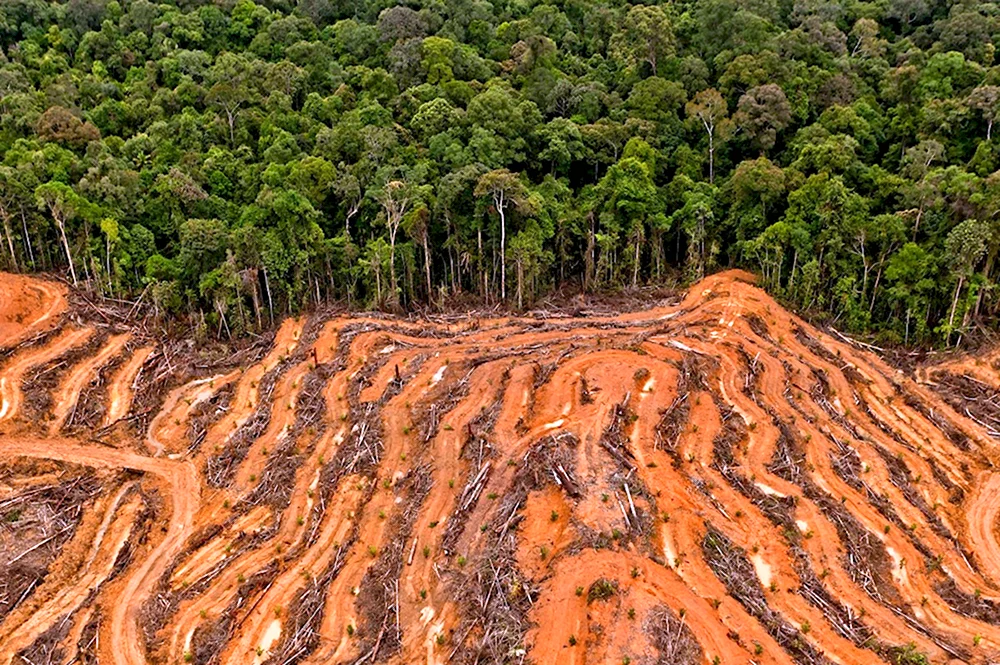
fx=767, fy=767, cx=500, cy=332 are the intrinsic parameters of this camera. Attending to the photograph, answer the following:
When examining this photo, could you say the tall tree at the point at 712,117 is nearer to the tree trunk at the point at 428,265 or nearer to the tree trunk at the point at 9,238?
the tree trunk at the point at 428,265

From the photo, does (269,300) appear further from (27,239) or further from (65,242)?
(27,239)

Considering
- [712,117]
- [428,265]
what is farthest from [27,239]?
[712,117]

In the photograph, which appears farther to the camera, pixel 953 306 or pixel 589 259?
pixel 589 259

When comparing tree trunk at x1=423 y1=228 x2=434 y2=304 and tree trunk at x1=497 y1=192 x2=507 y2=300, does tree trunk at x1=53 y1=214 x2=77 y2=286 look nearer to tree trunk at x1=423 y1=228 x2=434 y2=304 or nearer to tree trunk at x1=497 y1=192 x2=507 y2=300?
tree trunk at x1=423 y1=228 x2=434 y2=304

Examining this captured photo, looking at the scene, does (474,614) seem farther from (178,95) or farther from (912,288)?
(178,95)

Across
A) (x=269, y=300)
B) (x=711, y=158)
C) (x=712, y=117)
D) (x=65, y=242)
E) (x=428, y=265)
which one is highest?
(x=712, y=117)

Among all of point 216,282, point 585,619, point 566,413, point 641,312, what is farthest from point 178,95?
point 585,619
